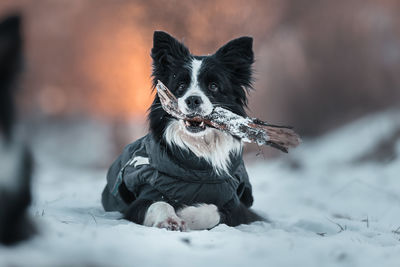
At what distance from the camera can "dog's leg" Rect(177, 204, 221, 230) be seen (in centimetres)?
326

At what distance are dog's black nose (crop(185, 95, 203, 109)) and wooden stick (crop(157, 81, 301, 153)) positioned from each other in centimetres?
11

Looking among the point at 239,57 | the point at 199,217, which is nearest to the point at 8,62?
the point at 199,217

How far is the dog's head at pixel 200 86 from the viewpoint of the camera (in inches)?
136

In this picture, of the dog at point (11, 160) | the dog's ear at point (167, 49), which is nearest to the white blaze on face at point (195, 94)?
the dog's ear at point (167, 49)

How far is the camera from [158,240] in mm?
2424

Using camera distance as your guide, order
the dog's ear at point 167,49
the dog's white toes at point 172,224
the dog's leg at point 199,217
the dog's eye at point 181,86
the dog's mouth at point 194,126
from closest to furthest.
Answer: the dog's white toes at point 172,224 < the dog's leg at point 199,217 < the dog's mouth at point 194,126 < the dog's eye at point 181,86 < the dog's ear at point 167,49

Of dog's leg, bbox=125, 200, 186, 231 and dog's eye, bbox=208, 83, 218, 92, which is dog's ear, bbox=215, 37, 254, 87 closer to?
dog's eye, bbox=208, 83, 218, 92

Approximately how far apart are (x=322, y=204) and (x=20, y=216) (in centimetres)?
410

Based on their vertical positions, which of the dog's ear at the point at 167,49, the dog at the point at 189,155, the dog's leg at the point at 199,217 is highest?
the dog's ear at the point at 167,49

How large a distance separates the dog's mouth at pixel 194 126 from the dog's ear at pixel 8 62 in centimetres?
149

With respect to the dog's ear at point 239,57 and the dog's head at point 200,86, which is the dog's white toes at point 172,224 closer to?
the dog's head at point 200,86

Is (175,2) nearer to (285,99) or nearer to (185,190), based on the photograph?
(285,99)

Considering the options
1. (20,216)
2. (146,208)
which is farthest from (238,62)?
(20,216)

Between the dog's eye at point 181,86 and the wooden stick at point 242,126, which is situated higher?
the dog's eye at point 181,86
